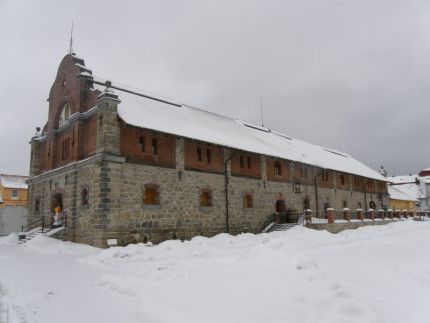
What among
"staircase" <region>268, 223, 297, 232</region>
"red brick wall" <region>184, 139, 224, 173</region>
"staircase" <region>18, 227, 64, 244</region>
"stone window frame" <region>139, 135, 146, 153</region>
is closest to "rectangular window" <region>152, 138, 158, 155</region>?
"stone window frame" <region>139, 135, 146, 153</region>

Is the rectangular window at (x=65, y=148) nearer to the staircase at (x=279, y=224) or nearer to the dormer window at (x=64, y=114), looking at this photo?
the dormer window at (x=64, y=114)

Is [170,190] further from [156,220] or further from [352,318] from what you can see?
[352,318]

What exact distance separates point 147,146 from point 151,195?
101 inches

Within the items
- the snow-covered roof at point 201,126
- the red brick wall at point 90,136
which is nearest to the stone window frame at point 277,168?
the snow-covered roof at point 201,126

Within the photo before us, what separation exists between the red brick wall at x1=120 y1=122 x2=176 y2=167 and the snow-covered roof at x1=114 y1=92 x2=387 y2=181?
2.32ft

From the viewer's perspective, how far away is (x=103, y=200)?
630 inches

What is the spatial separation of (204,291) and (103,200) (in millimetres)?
10142

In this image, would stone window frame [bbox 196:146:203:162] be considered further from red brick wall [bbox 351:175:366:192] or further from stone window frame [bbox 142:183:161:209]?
red brick wall [bbox 351:175:366:192]

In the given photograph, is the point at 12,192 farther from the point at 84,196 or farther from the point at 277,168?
the point at 277,168

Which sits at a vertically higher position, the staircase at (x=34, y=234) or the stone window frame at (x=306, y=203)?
the stone window frame at (x=306, y=203)

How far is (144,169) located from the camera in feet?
59.1

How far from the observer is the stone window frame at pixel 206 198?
20.7m

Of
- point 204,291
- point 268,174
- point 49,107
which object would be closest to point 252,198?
point 268,174

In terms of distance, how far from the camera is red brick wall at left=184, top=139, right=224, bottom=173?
20.4 metres
